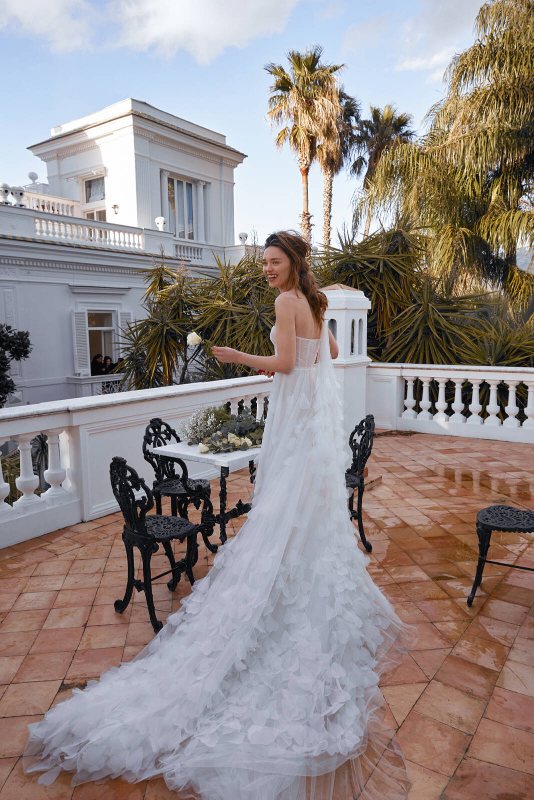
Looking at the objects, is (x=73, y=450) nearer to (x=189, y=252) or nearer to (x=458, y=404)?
(x=458, y=404)

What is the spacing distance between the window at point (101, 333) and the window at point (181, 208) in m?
4.55

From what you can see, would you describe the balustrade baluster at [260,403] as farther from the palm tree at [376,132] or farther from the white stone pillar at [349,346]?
the palm tree at [376,132]

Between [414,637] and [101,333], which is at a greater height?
[101,333]

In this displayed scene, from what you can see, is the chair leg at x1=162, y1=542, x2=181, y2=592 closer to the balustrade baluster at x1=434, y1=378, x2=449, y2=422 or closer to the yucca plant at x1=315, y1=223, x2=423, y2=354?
the balustrade baluster at x1=434, y1=378, x2=449, y2=422

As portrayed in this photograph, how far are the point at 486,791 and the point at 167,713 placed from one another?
1.09 metres

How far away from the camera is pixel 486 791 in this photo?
1748mm

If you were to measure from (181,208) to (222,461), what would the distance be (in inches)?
626

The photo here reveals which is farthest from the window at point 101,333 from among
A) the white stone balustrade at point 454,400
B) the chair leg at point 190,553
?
the chair leg at point 190,553

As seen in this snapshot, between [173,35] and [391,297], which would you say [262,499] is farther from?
[173,35]

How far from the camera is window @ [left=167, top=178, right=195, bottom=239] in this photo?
17.2 metres

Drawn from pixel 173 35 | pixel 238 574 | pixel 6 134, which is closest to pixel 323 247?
pixel 173 35

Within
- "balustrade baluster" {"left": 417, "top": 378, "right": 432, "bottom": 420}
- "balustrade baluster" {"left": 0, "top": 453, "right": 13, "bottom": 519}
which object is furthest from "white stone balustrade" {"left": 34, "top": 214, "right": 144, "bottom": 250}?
"balustrade baluster" {"left": 0, "top": 453, "right": 13, "bottom": 519}

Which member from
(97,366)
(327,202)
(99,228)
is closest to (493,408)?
(97,366)

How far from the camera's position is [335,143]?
59.6 ft
